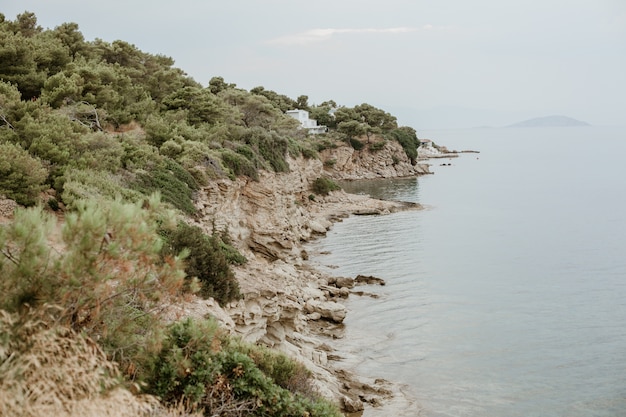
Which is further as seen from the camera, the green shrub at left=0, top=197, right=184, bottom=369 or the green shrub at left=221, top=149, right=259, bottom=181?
the green shrub at left=221, top=149, right=259, bottom=181

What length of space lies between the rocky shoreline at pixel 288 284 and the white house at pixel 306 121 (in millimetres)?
39250

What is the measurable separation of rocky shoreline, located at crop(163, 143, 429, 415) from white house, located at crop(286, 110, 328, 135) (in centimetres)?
3925

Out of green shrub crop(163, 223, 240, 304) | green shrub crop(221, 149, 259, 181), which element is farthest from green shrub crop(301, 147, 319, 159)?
green shrub crop(163, 223, 240, 304)

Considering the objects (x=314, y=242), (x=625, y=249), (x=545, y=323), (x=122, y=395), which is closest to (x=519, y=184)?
(x=625, y=249)

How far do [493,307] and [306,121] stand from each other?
235 feet

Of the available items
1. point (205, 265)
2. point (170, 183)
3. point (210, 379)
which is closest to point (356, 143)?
point (170, 183)

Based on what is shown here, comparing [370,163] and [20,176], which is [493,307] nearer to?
[20,176]

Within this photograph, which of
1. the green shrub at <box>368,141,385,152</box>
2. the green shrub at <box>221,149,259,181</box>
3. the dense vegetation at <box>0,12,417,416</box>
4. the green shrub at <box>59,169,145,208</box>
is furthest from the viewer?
the green shrub at <box>368,141,385,152</box>

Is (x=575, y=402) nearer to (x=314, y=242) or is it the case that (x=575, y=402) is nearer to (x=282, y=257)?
(x=282, y=257)

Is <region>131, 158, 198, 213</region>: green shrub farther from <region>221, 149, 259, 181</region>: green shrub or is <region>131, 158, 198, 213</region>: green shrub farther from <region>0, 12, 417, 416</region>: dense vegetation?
<region>221, 149, 259, 181</region>: green shrub

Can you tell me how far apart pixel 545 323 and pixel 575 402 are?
6.94 m

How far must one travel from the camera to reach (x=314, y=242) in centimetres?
3966

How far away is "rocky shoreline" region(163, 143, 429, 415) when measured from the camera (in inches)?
614

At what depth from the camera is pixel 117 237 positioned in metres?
6.26
